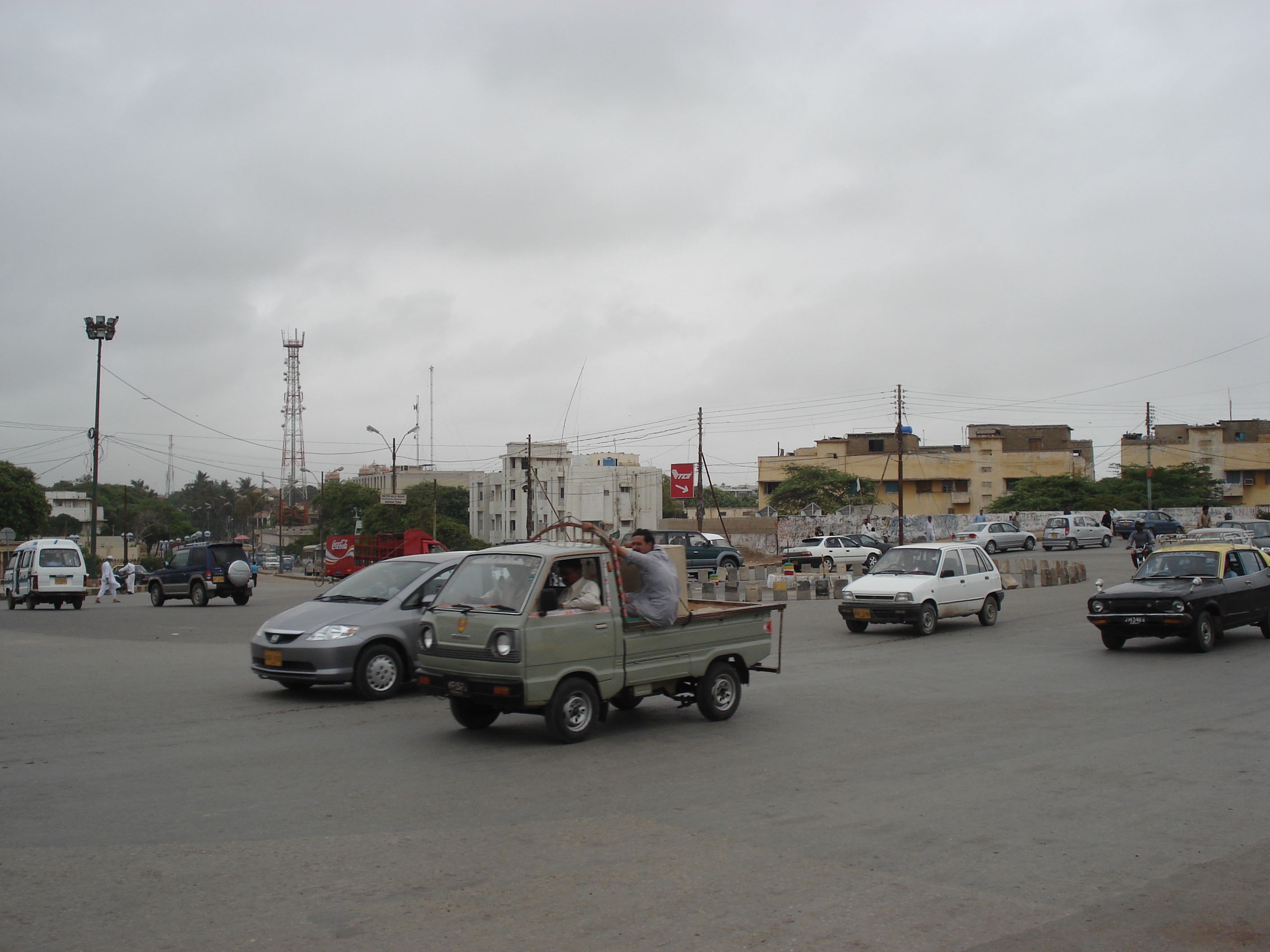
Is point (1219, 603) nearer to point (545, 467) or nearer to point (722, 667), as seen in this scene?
point (722, 667)

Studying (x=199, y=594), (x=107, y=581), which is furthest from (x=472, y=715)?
(x=107, y=581)

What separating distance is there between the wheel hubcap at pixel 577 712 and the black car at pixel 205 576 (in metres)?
22.2

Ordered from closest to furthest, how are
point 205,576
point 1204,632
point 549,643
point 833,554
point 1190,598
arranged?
1. point 549,643
2. point 1190,598
3. point 1204,632
4. point 205,576
5. point 833,554

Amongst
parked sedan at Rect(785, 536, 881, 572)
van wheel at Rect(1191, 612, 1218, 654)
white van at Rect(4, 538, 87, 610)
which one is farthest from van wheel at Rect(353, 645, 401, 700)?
parked sedan at Rect(785, 536, 881, 572)

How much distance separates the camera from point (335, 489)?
323 feet

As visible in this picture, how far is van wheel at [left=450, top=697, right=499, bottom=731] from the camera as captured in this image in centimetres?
963

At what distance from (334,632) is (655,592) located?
4.22 meters

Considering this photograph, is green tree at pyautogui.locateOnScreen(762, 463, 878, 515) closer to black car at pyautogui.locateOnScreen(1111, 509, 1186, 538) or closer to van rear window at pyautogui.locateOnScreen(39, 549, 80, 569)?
black car at pyautogui.locateOnScreen(1111, 509, 1186, 538)

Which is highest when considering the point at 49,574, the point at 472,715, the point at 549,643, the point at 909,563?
the point at 909,563

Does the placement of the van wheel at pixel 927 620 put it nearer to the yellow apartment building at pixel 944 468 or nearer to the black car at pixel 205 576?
the black car at pixel 205 576

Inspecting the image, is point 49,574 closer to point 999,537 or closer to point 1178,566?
→ point 1178,566

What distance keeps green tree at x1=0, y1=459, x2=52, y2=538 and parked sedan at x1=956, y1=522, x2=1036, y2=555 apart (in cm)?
6478

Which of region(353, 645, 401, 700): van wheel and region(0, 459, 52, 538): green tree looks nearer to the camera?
region(353, 645, 401, 700): van wheel

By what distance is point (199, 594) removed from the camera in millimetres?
29047
